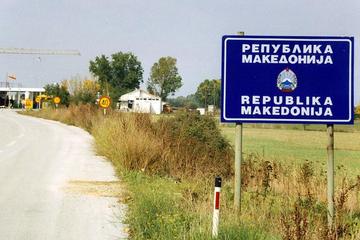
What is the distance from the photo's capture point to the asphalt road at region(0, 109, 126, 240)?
7.71m

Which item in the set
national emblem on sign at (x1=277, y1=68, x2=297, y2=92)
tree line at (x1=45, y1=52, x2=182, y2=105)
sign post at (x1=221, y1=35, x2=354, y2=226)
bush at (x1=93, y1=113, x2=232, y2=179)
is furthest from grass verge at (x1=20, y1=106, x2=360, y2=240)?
tree line at (x1=45, y1=52, x2=182, y2=105)

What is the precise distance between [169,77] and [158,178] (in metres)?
130

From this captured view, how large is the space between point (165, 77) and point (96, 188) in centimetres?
13046

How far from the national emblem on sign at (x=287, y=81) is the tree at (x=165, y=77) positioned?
132428mm

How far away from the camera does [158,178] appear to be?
499 inches

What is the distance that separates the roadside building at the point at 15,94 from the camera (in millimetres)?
145738

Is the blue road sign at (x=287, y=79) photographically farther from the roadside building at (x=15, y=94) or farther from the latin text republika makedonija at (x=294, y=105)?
the roadside building at (x=15, y=94)

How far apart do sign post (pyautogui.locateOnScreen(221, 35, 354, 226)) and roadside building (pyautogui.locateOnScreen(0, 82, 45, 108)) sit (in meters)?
141

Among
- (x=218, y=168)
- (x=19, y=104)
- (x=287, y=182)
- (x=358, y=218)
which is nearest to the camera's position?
(x=358, y=218)

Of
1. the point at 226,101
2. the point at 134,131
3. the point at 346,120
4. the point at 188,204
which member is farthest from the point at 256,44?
the point at 134,131

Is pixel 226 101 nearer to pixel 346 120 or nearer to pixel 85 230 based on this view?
pixel 346 120

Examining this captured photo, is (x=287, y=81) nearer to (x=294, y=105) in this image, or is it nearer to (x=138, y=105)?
(x=294, y=105)

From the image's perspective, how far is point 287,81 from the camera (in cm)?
790

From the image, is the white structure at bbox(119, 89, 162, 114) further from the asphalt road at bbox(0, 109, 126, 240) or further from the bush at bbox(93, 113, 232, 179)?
the asphalt road at bbox(0, 109, 126, 240)
